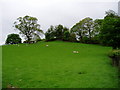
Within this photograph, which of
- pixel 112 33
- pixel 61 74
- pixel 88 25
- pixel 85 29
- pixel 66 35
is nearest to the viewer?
pixel 61 74

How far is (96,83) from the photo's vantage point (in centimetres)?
421

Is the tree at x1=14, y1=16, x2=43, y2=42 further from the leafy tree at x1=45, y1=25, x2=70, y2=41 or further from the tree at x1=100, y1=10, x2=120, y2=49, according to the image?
the tree at x1=100, y1=10, x2=120, y2=49

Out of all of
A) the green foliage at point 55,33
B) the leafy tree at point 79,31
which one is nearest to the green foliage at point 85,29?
the leafy tree at point 79,31

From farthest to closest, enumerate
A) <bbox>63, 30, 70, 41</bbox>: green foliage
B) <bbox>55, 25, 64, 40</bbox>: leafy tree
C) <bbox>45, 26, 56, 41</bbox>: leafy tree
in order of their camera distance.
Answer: <bbox>55, 25, 64, 40</bbox>: leafy tree < <bbox>45, 26, 56, 41</bbox>: leafy tree < <bbox>63, 30, 70, 41</bbox>: green foliage

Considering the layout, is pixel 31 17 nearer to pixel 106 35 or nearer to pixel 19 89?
pixel 106 35

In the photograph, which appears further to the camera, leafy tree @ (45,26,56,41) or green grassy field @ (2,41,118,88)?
leafy tree @ (45,26,56,41)

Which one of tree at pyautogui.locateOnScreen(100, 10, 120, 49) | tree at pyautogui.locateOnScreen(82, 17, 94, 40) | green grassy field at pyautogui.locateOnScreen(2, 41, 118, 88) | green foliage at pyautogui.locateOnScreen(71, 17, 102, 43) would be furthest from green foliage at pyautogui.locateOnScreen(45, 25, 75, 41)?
green grassy field at pyautogui.locateOnScreen(2, 41, 118, 88)

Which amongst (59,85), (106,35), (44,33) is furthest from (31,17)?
(59,85)

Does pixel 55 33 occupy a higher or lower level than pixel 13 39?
higher

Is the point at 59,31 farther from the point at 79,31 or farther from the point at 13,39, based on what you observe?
the point at 13,39

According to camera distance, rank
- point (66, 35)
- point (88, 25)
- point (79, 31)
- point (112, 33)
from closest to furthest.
Answer: point (112, 33), point (88, 25), point (79, 31), point (66, 35)

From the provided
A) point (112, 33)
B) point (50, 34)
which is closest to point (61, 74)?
point (112, 33)

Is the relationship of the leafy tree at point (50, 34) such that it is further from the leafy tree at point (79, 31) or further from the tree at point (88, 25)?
the tree at point (88, 25)

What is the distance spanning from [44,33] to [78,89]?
27.1 meters
